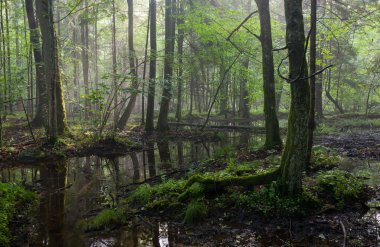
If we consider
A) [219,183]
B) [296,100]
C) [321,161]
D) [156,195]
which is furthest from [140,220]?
[321,161]

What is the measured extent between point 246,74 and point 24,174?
1527 centimetres

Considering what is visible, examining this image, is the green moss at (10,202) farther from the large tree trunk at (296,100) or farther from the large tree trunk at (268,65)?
the large tree trunk at (268,65)

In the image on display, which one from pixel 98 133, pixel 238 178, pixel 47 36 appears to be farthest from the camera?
pixel 98 133

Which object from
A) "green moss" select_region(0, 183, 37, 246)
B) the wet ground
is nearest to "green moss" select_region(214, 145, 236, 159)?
the wet ground

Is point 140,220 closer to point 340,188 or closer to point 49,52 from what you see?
point 340,188

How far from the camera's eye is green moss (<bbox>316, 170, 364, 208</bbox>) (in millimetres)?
6367

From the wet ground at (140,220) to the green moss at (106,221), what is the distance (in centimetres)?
19

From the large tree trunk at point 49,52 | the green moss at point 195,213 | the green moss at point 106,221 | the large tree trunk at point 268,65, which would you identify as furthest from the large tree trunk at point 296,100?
the large tree trunk at point 49,52

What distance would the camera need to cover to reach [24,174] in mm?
10555

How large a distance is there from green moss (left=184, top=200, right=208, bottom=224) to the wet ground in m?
0.23

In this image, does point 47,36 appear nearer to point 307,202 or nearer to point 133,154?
point 133,154

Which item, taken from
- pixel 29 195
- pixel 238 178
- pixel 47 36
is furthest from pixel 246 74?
pixel 29 195

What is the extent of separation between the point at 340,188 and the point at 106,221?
200 inches

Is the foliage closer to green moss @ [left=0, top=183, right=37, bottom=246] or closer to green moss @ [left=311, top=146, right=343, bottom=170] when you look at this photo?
green moss @ [left=311, top=146, right=343, bottom=170]
